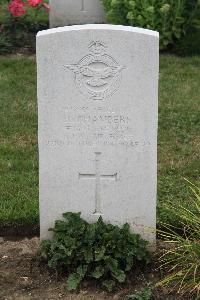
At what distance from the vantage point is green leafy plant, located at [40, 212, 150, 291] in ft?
13.7

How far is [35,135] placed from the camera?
6602mm

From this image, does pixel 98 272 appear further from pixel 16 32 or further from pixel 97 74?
pixel 16 32

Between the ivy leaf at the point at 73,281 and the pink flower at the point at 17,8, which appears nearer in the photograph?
the ivy leaf at the point at 73,281

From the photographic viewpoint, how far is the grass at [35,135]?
5297mm

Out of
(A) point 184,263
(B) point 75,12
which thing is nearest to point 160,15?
(B) point 75,12

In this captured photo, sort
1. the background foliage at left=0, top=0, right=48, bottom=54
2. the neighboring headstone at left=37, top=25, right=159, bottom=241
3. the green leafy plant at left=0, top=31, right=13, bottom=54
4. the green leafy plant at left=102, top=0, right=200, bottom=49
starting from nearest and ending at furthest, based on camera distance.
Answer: the neighboring headstone at left=37, top=25, right=159, bottom=241 < the green leafy plant at left=102, top=0, right=200, bottom=49 < the green leafy plant at left=0, top=31, right=13, bottom=54 < the background foliage at left=0, top=0, right=48, bottom=54

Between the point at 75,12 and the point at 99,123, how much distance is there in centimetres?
643

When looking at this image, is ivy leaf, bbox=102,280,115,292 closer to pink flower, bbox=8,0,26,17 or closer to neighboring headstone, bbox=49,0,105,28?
pink flower, bbox=8,0,26,17

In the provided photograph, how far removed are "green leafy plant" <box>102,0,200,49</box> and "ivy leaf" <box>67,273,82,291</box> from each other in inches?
206

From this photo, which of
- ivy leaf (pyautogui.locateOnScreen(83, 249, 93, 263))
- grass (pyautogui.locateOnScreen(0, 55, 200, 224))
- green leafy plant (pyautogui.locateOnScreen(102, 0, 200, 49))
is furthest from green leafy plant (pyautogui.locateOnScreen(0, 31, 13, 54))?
ivy leaf (pyautogui.locateOnScreen(83, 249, 93, 263))

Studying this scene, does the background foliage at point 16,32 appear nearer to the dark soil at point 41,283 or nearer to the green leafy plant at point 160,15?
the green leafy plant at point 160,15

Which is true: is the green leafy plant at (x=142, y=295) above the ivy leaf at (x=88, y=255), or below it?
below

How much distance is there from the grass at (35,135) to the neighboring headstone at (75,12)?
1.40m

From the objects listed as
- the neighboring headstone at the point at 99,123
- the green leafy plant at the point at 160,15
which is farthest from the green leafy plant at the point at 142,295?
the green leafy plant at the point at 160,15
